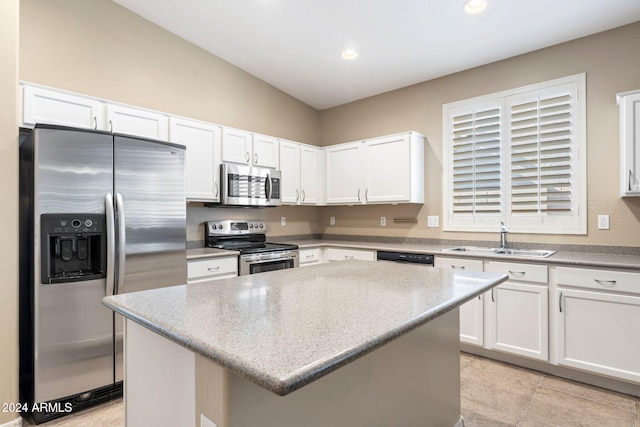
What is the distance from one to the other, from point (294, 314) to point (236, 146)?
2.84 m

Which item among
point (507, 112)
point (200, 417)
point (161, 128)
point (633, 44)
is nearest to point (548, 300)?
point (507, 112)

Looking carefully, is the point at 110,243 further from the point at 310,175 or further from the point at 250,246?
the point at 310,175

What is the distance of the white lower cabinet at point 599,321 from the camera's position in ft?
7.67

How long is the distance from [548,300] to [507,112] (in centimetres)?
181

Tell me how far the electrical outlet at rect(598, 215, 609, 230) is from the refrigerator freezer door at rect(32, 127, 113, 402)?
3814 millimetres

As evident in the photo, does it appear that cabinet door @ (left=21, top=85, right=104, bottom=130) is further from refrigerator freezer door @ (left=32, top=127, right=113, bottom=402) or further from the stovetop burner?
the stovetop burner

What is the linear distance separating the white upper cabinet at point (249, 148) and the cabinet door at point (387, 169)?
3.54ft

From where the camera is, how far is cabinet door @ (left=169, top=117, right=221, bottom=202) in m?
3.19

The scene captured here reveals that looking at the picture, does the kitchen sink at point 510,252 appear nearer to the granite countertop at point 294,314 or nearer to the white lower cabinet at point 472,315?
the white lower cabinet at point 472,315

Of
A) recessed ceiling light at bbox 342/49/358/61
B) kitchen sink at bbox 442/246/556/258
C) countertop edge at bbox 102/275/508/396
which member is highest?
recessed ceiling light at bbox 342/49/358/61

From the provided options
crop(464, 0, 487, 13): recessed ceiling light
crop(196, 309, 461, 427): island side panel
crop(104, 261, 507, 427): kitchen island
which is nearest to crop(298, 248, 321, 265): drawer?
crop(104, 261, 507, 427): kitchen island

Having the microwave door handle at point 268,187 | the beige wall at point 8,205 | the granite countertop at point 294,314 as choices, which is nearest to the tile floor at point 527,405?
the beige wall at point 8,205

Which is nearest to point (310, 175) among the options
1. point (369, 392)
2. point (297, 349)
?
point (369, 392)

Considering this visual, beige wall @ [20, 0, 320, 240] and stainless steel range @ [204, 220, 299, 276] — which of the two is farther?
stainless steel range @ [204, 220, 299, 276]
